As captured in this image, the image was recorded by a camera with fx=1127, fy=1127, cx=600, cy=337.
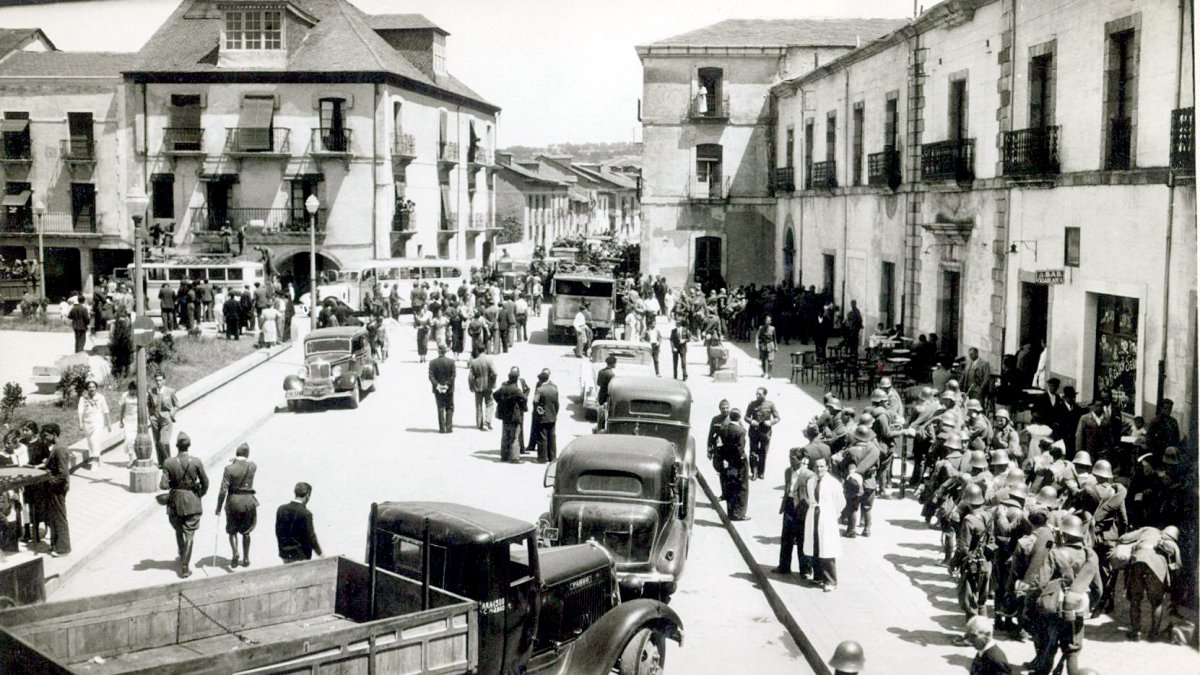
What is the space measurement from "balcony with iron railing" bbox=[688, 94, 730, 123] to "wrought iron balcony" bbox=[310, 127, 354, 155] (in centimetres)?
1229

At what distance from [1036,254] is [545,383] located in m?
8.57

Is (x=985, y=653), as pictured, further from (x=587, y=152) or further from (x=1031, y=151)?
(x=587, y=152)

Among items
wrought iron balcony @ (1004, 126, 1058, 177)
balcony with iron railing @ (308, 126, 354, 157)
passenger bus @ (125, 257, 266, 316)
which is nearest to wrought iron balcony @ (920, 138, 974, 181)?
wrought iron balcony @ (1004, 126, 1058, 177)

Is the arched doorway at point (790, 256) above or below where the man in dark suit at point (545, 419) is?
above

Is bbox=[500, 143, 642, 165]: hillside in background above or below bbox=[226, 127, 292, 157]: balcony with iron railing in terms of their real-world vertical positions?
above

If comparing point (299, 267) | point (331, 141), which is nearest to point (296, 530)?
point (331, 141)

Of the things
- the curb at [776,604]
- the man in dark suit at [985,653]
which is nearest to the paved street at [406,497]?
the curb at [776,604]

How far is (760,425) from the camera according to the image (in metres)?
16.5

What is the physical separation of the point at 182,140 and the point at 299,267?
19.3ft

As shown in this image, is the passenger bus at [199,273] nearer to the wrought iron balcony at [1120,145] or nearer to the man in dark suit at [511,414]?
the man in dark suit at [511,414]

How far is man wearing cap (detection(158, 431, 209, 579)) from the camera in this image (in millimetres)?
12055

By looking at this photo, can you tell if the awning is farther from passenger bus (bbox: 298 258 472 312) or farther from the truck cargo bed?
the truck cargo bed

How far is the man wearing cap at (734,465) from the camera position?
14.6 m

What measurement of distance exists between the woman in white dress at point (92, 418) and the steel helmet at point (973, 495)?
11536mm
